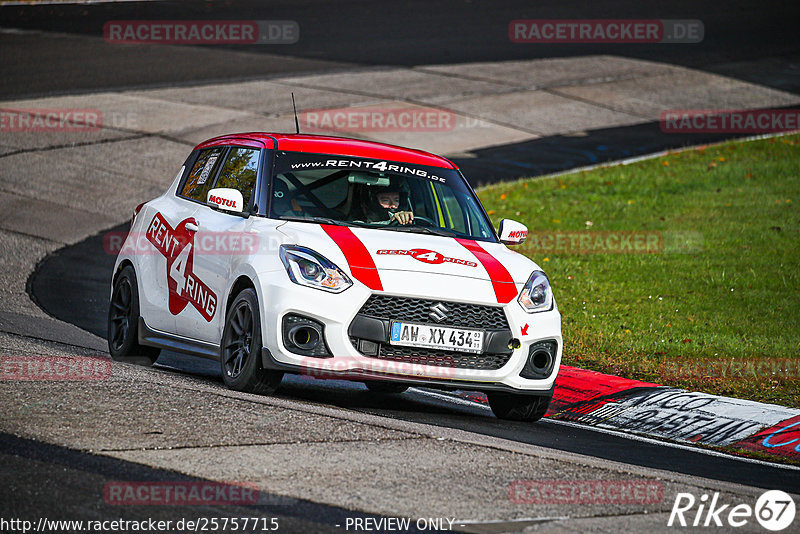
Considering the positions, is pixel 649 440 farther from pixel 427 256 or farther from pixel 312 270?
pixel 312 270

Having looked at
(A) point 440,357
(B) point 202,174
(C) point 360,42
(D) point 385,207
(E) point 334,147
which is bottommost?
(A) point 440,357

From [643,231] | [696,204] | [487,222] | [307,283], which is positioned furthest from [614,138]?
[307,283]

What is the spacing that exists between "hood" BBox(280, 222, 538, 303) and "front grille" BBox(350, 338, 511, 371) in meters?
0.35

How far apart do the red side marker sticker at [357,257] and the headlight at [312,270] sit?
0.30 feet

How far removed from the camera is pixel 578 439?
8.04 metres

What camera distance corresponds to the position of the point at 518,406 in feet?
27.8

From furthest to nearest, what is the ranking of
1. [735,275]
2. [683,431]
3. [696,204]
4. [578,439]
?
[696,204] → [735,275] → [683,431] → [578,439]

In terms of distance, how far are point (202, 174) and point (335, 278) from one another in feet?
7.60

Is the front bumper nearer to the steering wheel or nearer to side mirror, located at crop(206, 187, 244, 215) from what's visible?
side mirror, located at crop(206, 187, 244, 215)

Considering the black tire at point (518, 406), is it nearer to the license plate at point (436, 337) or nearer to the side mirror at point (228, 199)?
the license plate at point (436, 337)

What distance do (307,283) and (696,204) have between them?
10.4 meters

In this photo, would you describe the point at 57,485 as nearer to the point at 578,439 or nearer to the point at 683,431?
the point at 578,439

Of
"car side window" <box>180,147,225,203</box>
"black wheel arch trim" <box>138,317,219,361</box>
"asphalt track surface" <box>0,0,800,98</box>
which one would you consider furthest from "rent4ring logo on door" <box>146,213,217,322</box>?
"asphalt track surface" <box>0,0,800,98</box>

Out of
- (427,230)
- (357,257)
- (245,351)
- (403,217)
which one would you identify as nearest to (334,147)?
(403,217)
